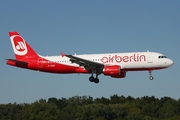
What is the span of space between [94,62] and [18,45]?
1654cm

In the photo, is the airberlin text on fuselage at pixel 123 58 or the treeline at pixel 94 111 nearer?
the airberlin text on fuselage at pixel 123 58

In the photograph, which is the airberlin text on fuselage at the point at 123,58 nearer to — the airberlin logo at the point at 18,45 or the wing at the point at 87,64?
the wing at the point at 87,64

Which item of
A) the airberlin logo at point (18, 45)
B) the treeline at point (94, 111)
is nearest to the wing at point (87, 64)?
the airberlin logo at point (18, 45)

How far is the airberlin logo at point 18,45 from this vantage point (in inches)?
3228

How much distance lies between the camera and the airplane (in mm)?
72812

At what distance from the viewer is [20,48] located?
82562 millimetres

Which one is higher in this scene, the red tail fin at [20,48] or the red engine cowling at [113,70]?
the red tail fin at [20,48]

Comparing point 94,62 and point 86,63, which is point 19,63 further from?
point 94,62

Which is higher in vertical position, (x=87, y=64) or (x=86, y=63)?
(x=86, y=63)

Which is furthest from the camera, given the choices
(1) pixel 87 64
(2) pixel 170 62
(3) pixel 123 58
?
(1) pixel 87 64

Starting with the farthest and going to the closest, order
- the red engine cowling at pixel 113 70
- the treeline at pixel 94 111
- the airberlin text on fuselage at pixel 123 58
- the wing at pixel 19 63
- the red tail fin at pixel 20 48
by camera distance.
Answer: the treeline at pixel 94 111, the red tail fin at pixel 20 48, the wing at pixel 19 63, the airberlin text on fuselage at pixel 123 58, the red engine cowling at pixel 113 70

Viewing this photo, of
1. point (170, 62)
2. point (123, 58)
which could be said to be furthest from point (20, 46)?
point (170, 62)

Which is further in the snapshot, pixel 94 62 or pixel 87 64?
pixel 87 64

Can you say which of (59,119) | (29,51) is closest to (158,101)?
(59,119)
